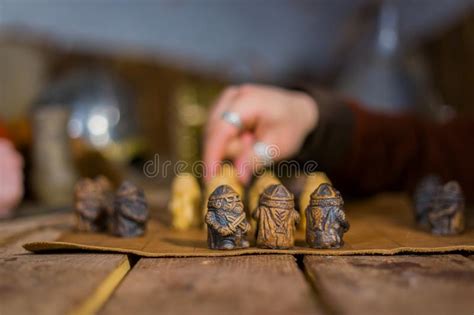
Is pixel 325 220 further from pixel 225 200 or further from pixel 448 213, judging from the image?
pixel 448 213

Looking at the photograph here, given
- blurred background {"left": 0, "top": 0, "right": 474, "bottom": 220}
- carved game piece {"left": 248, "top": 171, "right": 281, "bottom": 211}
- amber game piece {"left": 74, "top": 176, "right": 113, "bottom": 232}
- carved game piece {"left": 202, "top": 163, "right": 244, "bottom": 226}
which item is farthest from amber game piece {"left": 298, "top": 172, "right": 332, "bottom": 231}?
blurred background {"left": 0, "top": 0, "right": 474, "bottom": 220}

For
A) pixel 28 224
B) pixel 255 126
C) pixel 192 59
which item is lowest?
pixel 28 224

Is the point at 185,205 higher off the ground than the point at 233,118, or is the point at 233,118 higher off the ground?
the point at 233,118

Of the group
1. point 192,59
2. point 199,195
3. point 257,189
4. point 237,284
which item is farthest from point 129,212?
point 192,59

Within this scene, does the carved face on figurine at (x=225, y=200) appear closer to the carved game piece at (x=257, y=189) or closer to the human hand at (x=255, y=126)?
the carved game piece at (x=257, y=189)

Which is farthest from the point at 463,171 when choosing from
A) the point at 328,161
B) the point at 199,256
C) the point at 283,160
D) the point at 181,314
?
the point at 181,314

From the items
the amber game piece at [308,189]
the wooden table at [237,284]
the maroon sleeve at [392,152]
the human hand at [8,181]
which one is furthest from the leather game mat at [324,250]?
the human hand at [8,181]

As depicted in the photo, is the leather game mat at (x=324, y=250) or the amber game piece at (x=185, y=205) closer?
the leather game mat at (x=324, y=250)
